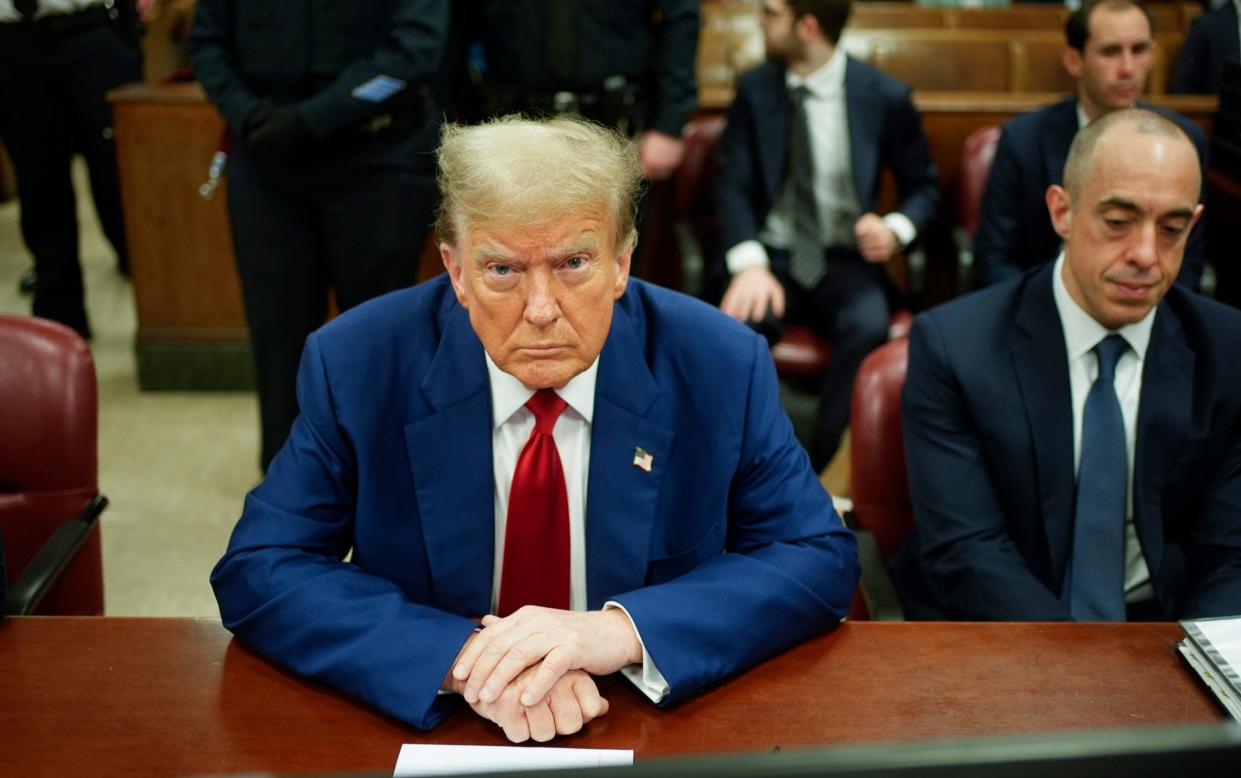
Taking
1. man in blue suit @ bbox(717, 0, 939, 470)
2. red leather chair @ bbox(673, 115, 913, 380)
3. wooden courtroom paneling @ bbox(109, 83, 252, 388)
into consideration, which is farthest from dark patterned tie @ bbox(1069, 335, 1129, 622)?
wooden courtroom paneling @ bbox(109, 83, 252, 388)

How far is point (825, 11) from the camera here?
3.72 metres

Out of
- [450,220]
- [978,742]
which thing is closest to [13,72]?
[450,220]

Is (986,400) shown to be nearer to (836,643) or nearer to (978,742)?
(836,643)

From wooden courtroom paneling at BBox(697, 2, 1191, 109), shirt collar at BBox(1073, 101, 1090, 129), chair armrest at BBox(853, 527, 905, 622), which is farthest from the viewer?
wooden courtroom paneling at BBox(697, 2, 1191, 109)

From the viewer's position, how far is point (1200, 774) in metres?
0.69

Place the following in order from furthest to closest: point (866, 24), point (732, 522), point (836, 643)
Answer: point (866, 24)
point (732, 522)
point (836, 643)

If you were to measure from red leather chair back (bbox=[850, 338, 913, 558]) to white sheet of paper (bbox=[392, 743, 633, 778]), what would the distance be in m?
0.99

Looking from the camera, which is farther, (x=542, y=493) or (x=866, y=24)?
(x=866, y=24)

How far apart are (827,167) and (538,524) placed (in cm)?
236

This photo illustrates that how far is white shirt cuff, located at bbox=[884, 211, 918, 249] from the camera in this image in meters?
3.72

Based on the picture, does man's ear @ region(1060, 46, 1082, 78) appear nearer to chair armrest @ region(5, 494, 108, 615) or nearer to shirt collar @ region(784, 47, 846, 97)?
shirt collar @ region(784, 47, 846, 97)

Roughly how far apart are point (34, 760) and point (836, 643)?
0.92 metres

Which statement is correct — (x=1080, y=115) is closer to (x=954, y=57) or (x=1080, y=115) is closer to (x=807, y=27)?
(x=807, y=27)

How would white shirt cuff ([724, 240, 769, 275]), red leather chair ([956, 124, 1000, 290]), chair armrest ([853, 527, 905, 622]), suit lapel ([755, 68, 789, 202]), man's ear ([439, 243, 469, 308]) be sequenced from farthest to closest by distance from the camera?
1. red leather chair ([956, 124, 1000, 290])
2. suit lapel ([755, 68, 789, 202])
3. white shirt cuff ([724, 240, 769, 275])
4. chair armrest ([853, 527, 905, 622])
5. man's ear ([439, 243, 469, 308])
